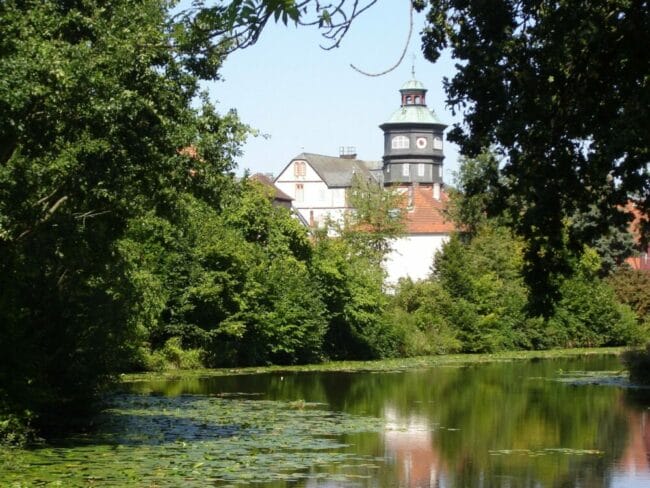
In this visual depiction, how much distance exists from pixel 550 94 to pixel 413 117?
155 m

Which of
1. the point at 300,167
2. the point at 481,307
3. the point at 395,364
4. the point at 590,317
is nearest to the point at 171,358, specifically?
the point at 395,364

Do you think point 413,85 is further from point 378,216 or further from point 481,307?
point 481,307

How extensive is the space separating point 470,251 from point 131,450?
183 feet

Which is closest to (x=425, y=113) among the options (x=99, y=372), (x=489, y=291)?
(x=489, y=291)

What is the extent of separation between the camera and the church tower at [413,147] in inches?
6604

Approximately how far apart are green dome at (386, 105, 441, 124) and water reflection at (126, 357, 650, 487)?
407ft

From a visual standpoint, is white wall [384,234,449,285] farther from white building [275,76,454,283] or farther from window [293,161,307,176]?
window [293,161,307,176]

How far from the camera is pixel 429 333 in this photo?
5794 centimetres

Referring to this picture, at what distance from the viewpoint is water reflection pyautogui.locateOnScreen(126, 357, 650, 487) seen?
62.3ft

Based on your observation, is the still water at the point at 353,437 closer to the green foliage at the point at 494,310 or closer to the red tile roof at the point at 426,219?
the green foliage at the point at 494,310

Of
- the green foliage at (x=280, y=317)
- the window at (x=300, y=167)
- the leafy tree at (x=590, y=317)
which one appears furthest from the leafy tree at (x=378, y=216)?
the window at (x=300, y=167)

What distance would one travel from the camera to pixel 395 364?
162ft

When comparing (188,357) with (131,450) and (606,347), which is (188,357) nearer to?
(131,450)

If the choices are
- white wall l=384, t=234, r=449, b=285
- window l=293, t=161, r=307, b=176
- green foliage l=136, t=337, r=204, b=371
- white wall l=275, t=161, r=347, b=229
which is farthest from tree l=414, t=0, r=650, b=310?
window l=293, t=161, r=307, b=176
